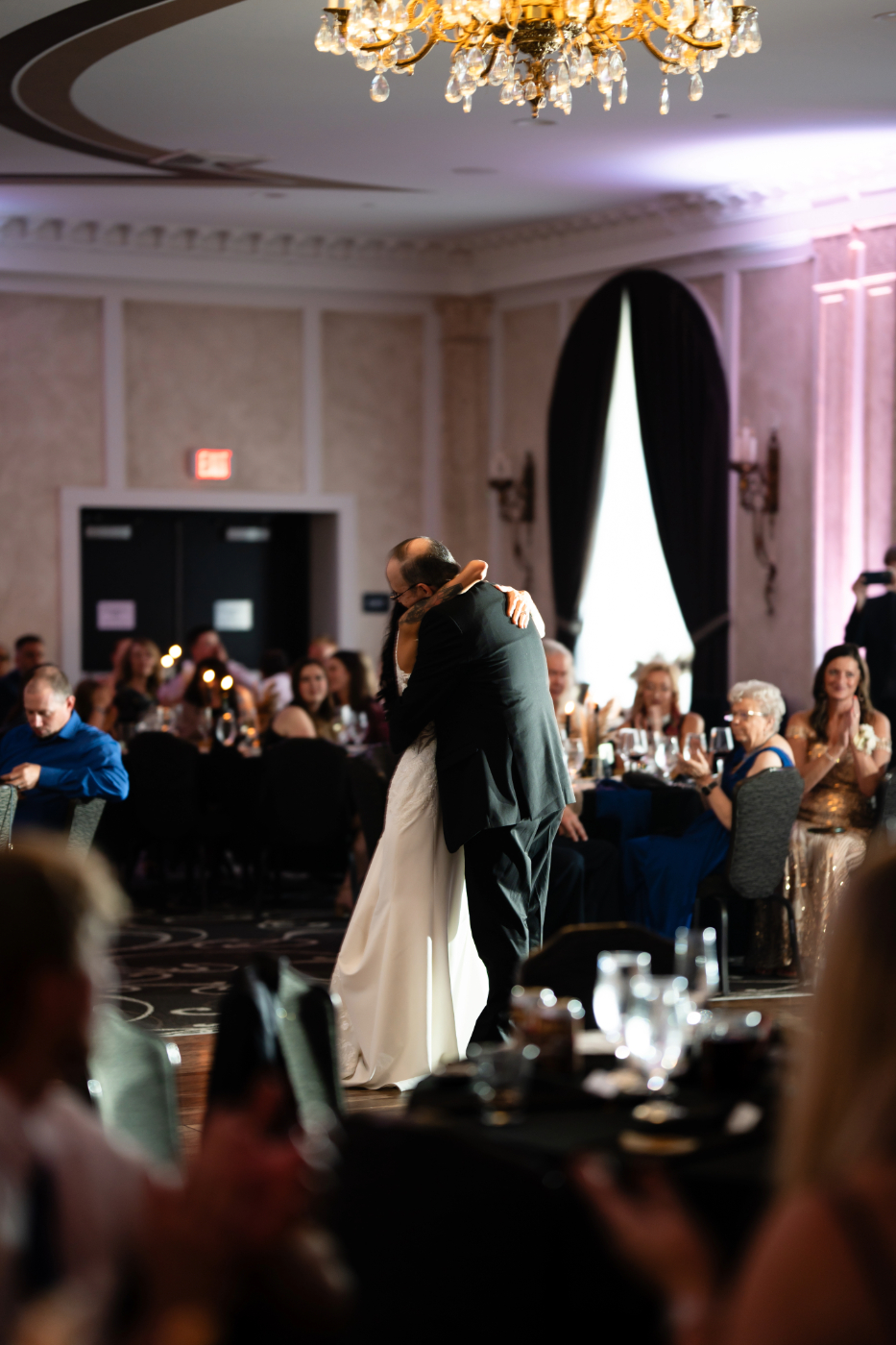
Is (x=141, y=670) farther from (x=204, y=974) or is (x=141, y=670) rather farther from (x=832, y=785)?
(x=832, y=785)

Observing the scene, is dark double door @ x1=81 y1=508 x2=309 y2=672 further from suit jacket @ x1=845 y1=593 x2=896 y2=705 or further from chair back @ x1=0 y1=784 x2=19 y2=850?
chair back @ x1=0 y1=784 x2=19 y2=850

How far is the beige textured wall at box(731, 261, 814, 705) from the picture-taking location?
987 cm

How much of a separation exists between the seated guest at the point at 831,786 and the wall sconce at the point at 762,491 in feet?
9.54

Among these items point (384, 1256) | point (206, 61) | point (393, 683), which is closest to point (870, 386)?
point (206, 61)

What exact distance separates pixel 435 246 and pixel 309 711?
437cm

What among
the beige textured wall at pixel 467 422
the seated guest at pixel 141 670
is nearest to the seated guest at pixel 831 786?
the seated guest at pixel 141 670

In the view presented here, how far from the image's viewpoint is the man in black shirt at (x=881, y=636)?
8.77 metres

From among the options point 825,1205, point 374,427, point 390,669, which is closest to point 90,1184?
point 825,1205

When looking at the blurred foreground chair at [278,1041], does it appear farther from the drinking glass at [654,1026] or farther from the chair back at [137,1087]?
the drinking glass at [654,1026]

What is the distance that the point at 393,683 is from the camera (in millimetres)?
A: 5066

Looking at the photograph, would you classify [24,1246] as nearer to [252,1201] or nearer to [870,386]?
[252,1201]

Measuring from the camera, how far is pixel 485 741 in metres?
4.88

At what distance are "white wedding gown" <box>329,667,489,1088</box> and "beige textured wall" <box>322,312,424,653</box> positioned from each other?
7.07m

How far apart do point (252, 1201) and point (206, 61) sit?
6617 mm
